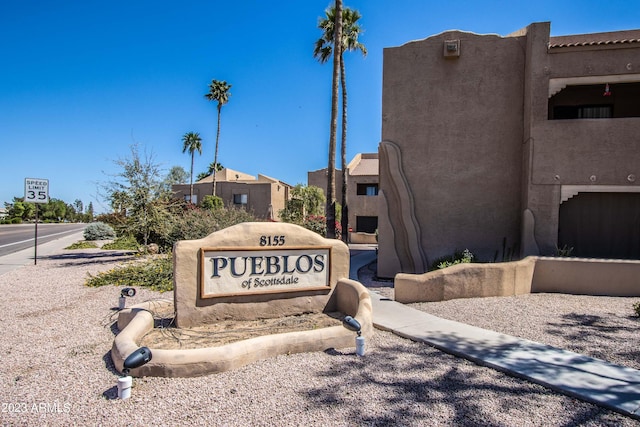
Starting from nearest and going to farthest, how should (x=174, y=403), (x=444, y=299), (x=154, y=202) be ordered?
(x=174, y=403), (x=444, y=299), (x=154, y=202)

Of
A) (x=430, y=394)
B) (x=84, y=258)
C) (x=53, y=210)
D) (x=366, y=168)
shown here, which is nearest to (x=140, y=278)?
(x=84, y=258)

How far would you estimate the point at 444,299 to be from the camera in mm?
9320

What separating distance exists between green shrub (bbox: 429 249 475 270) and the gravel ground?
19.7ft

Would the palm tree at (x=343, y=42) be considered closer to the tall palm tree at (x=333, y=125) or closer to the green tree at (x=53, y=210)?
the tall palm tree at (x=333, y=125)

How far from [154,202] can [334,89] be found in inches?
358

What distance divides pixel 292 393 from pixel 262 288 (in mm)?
2842

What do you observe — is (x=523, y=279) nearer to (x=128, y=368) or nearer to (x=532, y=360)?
(x=532, y=360)

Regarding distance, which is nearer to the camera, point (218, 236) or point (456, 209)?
point (218, 236)

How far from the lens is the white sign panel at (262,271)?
664cm

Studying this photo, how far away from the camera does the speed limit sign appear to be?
15594 millimetres

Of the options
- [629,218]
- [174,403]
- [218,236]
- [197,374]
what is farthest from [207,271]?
[629,218]

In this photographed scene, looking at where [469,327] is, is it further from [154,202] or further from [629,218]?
[154,202]

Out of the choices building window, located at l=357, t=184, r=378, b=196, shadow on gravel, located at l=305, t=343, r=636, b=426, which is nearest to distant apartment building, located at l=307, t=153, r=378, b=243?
building window, located at l=357, t=184, r=378, b=196

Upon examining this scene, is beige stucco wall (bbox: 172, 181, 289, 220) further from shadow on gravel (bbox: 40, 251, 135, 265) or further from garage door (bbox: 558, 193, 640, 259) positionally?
garage door (bbox: 558, 193, 640, 259)
